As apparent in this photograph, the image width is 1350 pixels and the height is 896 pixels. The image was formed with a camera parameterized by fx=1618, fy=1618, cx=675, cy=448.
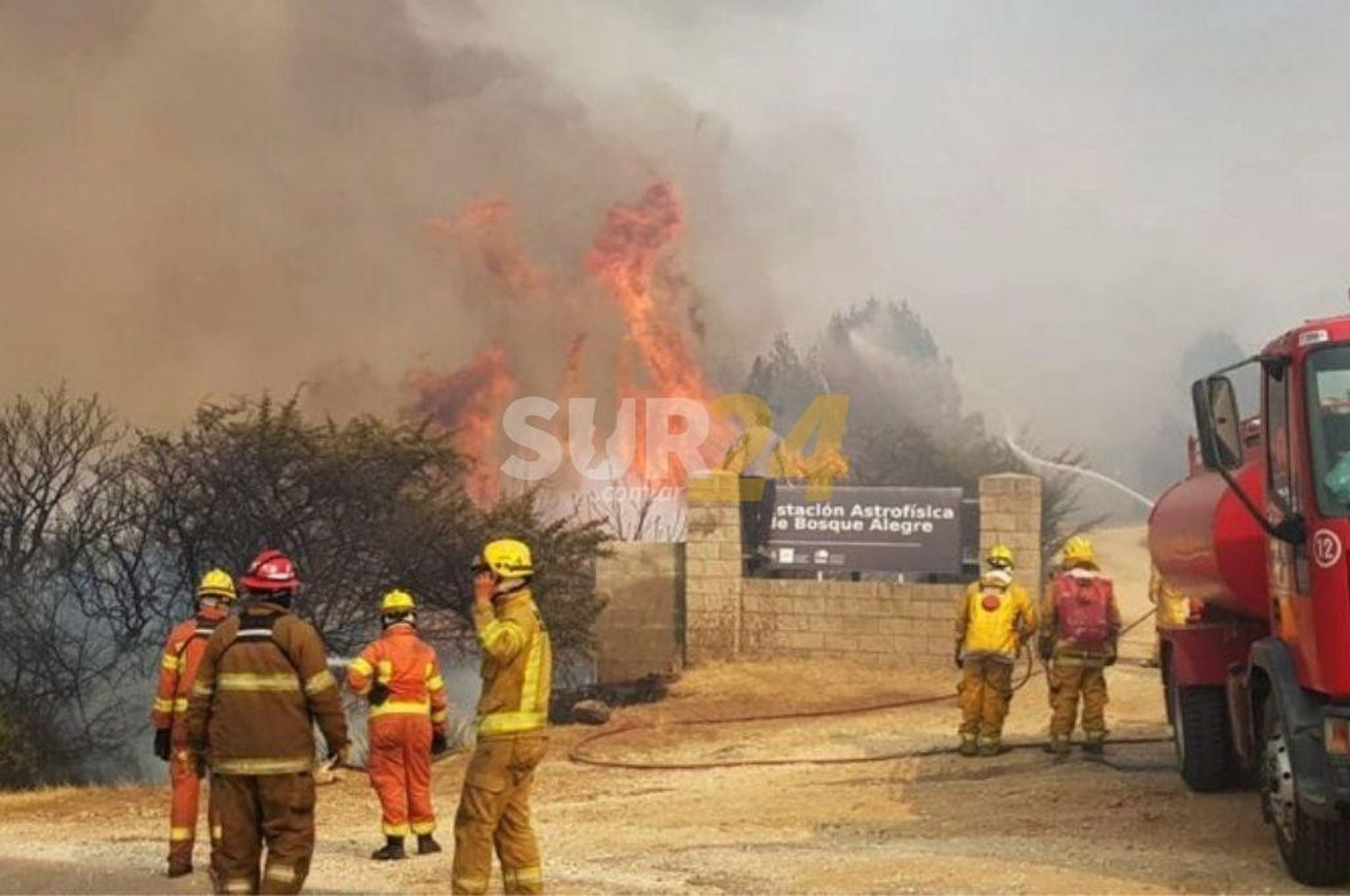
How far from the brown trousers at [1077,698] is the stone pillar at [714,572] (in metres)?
7.53

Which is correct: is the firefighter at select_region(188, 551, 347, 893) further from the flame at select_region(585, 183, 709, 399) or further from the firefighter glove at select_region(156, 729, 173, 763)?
the flame at select_region(585, 183, 709, 399)

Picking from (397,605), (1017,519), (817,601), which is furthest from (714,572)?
(397,605)

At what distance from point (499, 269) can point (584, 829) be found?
29.0 m

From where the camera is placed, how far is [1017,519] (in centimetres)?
1842

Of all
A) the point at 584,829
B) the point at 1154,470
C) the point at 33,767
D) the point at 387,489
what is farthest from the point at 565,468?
the point at 1154,470

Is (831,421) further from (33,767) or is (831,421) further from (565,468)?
(33,767)

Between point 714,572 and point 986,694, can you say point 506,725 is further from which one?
point 714,572

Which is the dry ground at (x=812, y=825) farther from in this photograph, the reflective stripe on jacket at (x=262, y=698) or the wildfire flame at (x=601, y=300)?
the wildfire flame at (x=601, y=300)

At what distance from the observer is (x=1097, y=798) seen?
1022cm

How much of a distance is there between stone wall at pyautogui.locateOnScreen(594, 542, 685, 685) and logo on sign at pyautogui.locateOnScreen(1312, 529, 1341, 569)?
1317cm

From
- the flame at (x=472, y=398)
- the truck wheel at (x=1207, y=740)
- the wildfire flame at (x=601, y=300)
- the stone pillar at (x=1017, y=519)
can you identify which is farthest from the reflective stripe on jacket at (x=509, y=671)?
the wildfire flame at (x=601, y=300)

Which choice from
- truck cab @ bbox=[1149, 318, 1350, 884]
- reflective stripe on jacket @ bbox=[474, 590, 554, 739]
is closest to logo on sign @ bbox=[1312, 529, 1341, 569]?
truck cab @ bbox=[1149, 318, 1350, 884]

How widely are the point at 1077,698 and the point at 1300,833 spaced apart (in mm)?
4991

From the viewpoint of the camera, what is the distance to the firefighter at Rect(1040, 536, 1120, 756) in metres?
12.0
